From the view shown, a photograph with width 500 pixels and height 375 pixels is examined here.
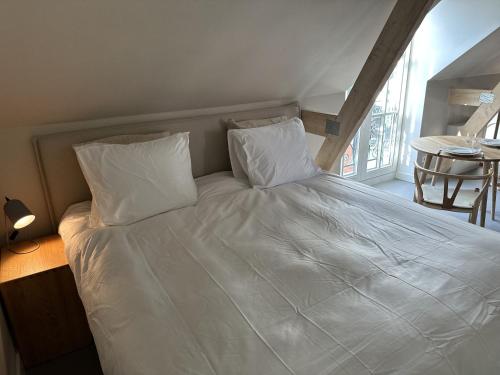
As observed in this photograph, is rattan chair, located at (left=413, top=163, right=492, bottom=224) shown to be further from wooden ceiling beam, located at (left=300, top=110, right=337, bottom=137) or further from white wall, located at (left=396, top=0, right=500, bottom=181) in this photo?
white wall, located at (left=396, top=0, right=500, bottom=181)

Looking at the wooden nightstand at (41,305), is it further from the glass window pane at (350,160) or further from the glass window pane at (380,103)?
the glass window pane at (380,103)

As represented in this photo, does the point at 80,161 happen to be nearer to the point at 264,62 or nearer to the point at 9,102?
the point at 9,102

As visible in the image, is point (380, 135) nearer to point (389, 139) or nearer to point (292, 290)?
point (389, 139)

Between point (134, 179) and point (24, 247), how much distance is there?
702 mm

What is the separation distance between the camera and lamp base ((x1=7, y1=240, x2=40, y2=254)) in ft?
6.22

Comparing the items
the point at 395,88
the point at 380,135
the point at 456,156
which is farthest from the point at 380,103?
the point at 456,156

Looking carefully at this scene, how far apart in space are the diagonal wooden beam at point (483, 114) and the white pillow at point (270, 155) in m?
2.13

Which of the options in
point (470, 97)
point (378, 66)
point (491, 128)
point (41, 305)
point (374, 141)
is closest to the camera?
point (41, 305)

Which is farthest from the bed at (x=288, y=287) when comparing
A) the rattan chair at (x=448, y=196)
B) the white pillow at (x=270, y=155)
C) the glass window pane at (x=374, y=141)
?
the glass window pane at (x=374, y=141)

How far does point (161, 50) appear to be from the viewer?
1.82 metres

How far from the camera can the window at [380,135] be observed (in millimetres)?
3750

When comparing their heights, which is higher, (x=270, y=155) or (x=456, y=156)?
(x=270, y=155)

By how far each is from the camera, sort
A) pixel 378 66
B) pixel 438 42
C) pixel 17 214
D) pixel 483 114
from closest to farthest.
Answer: pixel 17 214 → pixel 378 66 → pixel 438 42 → pixel 483 114

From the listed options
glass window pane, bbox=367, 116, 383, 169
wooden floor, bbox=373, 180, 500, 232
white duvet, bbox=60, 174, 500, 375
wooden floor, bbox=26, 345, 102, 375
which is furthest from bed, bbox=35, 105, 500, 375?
glass window pane, bbox=367, 116, 383, 169
